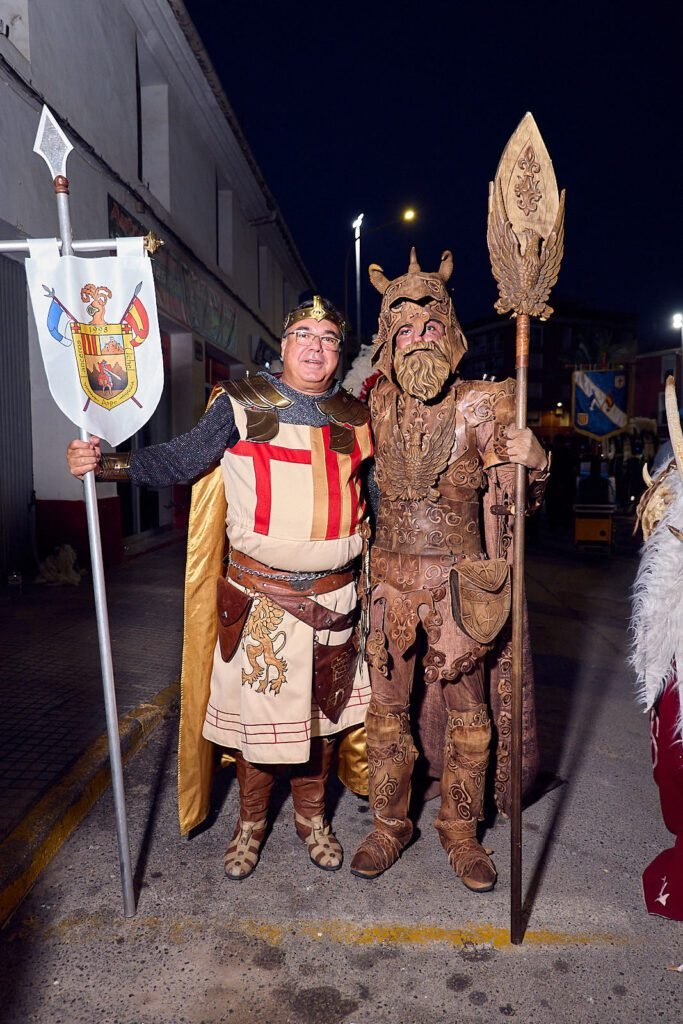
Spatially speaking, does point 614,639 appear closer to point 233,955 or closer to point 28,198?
point 233,955

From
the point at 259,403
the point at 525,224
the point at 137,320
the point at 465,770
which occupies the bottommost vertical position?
the point at 465,770

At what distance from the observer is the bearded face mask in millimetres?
2393

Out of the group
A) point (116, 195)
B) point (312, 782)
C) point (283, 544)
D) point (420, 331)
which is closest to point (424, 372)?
point (420, 331)

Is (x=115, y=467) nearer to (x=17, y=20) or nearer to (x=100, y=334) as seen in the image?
(x=100, y=334)

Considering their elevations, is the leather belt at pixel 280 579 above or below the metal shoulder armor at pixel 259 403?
below

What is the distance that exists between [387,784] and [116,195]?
777 cm

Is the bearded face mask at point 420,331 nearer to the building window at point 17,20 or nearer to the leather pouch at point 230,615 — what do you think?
the leather pouch at point 230,615

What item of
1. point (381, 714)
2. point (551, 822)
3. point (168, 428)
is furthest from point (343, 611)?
point (168, 428)

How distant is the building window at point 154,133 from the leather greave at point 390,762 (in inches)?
350

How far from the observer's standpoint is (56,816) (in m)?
2.77

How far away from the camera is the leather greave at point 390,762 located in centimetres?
261

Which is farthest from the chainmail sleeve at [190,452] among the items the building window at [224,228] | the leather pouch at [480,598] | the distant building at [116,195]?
the building window at [224,228]

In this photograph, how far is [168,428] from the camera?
10805 mm

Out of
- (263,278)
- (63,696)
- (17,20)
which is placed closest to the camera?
(63,696)
